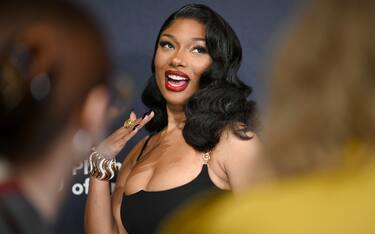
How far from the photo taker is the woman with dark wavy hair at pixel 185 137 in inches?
81.0

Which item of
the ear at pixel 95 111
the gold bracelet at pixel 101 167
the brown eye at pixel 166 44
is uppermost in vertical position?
the brown eye at pixel 166 44

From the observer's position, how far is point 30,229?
854 millimetres

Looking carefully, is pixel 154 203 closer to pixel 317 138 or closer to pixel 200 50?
pixel 200 50

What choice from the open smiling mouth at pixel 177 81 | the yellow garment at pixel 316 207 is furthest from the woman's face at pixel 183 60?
the yellow garment at pixel 316 207

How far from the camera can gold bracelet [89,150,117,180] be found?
2.24 metres

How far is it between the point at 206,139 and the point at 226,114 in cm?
12

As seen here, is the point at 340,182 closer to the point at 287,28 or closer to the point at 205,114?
the point at 287,28

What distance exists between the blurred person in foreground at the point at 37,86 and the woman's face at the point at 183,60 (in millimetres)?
1353

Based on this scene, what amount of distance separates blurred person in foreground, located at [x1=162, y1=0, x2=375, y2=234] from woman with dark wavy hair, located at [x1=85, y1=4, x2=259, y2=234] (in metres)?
1.21

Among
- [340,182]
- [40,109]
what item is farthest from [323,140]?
[40,109]

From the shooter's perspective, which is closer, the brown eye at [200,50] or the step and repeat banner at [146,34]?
the brown eye at [200,50]

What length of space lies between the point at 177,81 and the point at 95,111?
130 centimetres

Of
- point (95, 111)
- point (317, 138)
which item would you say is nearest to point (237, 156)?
point (95, 111)

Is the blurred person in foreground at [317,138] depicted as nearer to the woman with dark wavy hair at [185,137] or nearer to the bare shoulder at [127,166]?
the woman with dark wavy hair at [185,137]
